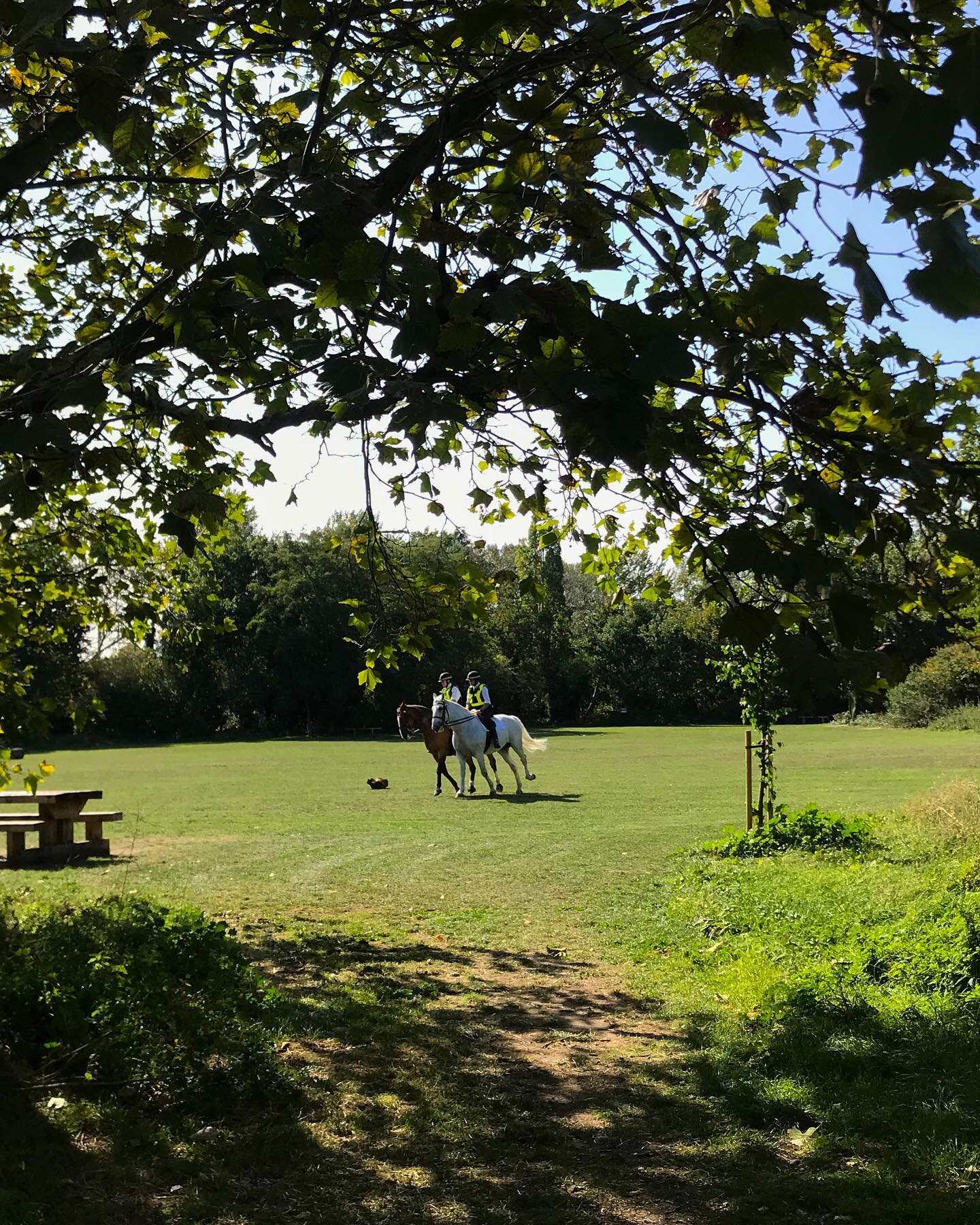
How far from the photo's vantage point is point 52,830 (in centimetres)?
1371

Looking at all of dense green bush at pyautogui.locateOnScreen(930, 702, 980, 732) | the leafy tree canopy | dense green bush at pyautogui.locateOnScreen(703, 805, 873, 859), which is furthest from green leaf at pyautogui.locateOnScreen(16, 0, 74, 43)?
dense green bush at pyautogui.locateOnScreen(930, 702, 980, 732)

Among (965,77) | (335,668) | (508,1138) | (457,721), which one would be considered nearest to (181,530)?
(965,77)

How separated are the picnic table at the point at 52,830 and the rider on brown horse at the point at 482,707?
9.31m

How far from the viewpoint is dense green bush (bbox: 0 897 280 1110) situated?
533 centimetres

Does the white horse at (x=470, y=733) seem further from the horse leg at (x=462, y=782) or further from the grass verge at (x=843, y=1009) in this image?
the grass verge at (x=843, y=1009)

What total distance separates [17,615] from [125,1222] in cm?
343

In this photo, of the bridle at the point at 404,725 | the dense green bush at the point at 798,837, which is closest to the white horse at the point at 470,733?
the bridle at the point at 404,725

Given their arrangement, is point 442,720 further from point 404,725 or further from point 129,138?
point 129,138

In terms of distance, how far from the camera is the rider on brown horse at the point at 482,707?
22188 millimetres

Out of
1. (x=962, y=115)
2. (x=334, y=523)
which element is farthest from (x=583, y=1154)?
(x=334, y=523)

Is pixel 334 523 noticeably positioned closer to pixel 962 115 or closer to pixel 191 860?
pixel 191 860

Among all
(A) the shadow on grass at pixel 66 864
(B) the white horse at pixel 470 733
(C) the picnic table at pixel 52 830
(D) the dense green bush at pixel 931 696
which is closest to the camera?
(A) the shadow on grass at pixel 66 864

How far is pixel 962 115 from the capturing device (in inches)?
65.2

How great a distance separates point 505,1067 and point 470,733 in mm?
15859
